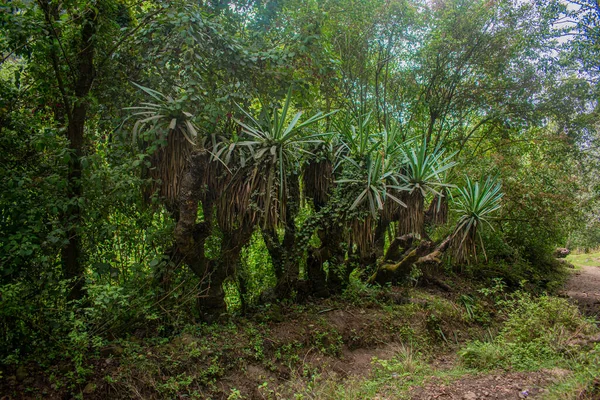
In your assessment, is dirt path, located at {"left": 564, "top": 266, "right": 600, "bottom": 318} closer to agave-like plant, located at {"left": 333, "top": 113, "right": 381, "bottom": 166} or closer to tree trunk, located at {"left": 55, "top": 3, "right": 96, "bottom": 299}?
agave-like plant, located at {"left": 333, "top": 113, "right": 381, "bottom": 166}

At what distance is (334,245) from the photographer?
19.7 feet

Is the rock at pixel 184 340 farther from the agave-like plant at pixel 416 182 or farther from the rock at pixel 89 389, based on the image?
the agave-like plant at pixel 416 182

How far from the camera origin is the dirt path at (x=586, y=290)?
7.46 meters

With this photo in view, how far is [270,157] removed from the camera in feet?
15.5

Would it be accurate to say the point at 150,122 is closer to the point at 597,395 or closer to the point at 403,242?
the point at 403,242

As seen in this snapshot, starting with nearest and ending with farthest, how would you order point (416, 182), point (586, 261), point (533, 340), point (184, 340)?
point (184, 340) < point (533, 340) < point (416, 182) < point (586, 261)

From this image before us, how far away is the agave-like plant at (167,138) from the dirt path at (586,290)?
620 cm

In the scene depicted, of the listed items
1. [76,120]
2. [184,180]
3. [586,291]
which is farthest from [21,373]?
[586,291]

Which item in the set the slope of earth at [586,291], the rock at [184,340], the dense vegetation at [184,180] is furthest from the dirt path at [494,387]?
the slope of earth at [586,291]

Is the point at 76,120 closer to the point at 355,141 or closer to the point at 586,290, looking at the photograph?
the point at 355,141

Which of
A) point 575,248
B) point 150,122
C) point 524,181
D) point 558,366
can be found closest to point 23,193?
point 150,122

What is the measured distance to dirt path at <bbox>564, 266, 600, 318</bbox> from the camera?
7.46m

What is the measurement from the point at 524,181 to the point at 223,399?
7.64 meters

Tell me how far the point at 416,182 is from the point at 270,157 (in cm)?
262
